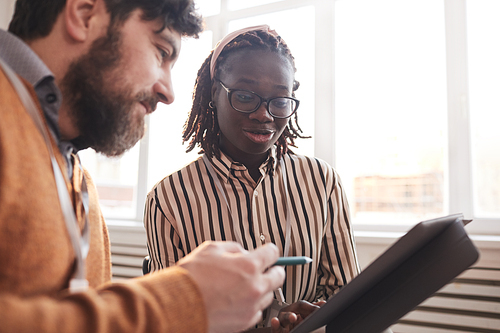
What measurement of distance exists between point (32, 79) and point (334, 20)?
8.82ft

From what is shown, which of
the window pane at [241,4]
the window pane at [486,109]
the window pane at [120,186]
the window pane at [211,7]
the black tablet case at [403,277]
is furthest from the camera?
the window pane at [120,186]

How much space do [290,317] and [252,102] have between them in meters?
0.67

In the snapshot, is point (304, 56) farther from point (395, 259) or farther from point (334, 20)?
point (395, 259)

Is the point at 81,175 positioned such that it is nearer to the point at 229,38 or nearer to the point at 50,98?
the point at 50,98

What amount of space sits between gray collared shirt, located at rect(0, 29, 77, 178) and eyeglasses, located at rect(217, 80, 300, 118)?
68cm

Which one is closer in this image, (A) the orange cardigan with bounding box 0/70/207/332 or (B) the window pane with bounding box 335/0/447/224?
(A) the orange cardigan with bounding box 0/70/207/332

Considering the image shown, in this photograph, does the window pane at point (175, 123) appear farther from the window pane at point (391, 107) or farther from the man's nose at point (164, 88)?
the man's nose at point (164, 88)

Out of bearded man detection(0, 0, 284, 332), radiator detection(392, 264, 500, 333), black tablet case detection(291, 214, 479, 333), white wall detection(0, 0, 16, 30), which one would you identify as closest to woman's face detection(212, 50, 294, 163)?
bearded man detection(0, 0, 284, 332)

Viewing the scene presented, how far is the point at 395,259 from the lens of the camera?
706 millimetres

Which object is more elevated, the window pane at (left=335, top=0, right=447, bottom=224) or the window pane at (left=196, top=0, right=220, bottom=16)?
the window pane at (left=196, top=0, right=220, bottom=16)

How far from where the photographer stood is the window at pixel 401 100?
2.52 m

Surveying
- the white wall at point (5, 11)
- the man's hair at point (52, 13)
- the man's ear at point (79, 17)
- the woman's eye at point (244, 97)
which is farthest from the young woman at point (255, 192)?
the white wall at point (5, 11)

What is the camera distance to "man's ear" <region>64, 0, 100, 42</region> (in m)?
0.72

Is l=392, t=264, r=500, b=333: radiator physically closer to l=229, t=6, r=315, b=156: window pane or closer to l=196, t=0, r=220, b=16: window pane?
l=229, t=6, r=315, b=156: window pane
